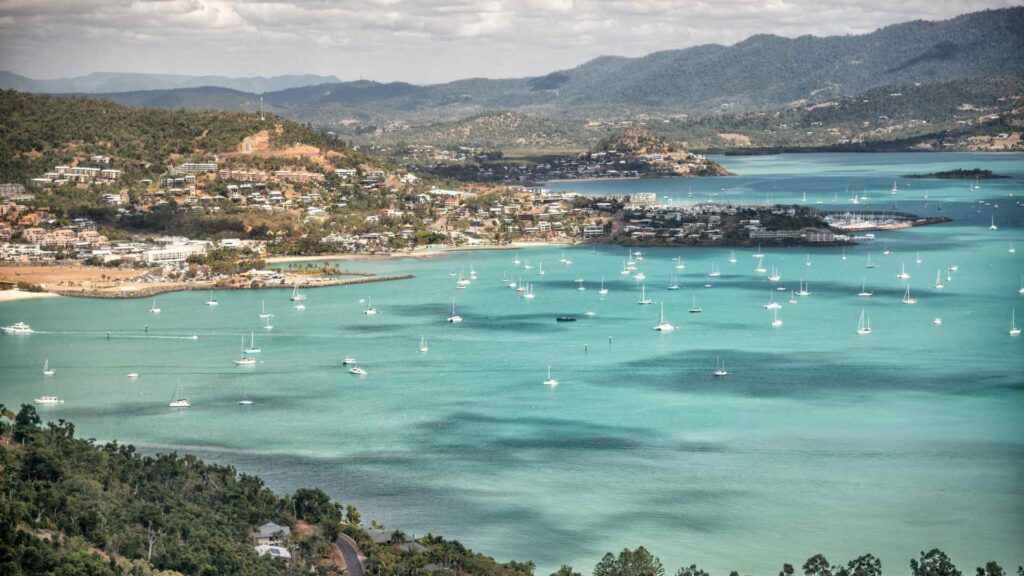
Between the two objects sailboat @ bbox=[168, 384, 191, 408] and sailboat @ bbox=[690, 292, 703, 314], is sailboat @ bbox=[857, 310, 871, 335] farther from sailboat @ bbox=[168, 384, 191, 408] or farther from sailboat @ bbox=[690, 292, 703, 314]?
sailboat @ bbox=[168, 384, 191, 408]

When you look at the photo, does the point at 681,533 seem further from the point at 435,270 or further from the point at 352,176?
the point at 352,176

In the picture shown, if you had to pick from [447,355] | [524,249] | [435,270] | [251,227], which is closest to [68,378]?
[447,355]

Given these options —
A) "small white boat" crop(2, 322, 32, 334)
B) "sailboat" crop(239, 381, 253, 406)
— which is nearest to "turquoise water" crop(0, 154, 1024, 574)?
"sailboat" crop(239, 381, 253, 406)

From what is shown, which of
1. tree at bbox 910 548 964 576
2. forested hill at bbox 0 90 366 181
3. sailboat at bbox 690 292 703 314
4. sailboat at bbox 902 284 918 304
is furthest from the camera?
forested hill at bbox 0 90 366 181

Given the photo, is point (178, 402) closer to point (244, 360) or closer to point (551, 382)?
point (244, 360)

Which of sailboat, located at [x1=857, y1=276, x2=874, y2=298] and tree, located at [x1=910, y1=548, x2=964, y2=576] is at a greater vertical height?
sailboat, located at [x1=857, y1=276, x2=874, y2=298]

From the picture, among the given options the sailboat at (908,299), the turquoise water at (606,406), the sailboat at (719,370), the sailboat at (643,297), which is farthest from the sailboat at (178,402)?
the sailboat at (908,299)

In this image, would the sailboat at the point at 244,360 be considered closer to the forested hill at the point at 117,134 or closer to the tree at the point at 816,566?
the tree at the point at 816,566

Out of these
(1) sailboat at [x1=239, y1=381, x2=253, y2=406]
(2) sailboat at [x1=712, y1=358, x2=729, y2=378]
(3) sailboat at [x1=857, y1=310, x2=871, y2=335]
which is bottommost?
(1) sailboat at [x1=239, y1=381, x2=253, y2=406]
